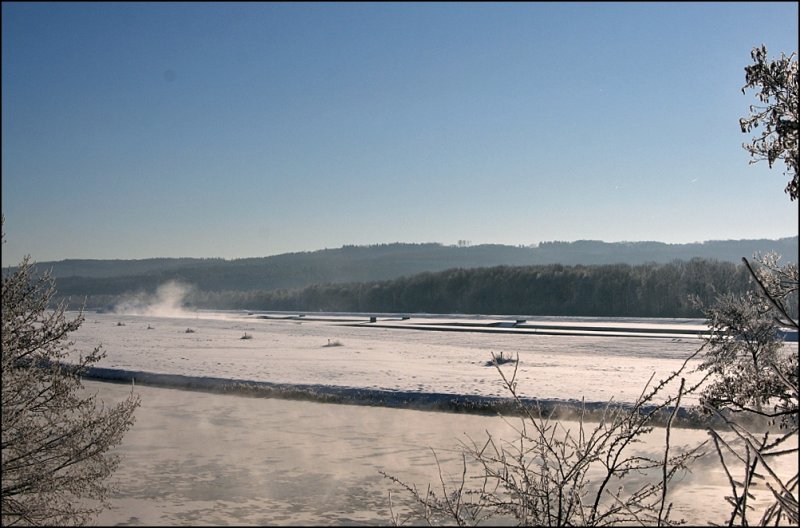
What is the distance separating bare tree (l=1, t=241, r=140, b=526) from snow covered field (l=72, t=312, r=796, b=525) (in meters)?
1.50

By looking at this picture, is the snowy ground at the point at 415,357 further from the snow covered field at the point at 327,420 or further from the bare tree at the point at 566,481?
the bare tree at the point at 566,481

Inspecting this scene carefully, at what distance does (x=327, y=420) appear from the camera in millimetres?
15859

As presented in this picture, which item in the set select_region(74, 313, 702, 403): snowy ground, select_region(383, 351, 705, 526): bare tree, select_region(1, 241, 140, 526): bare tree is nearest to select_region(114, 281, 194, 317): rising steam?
select_region(74, 313, 702, 403): snowy ground

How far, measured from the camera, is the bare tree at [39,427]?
7027mm

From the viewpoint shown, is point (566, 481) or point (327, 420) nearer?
point (566, 481)

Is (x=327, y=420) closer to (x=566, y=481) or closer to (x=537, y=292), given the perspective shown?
(x=566, y=481)

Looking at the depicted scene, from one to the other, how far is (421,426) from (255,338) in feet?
73.5

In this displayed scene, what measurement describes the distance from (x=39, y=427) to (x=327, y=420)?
8.93 metres

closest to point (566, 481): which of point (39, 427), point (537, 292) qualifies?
point (39, 427)

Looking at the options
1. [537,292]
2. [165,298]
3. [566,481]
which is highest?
[537,292]

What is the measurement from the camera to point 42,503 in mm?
7098

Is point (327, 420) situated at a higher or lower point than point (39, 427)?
lower

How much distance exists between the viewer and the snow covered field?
31.7 feet

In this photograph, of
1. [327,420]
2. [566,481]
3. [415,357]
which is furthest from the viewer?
[415,357]
